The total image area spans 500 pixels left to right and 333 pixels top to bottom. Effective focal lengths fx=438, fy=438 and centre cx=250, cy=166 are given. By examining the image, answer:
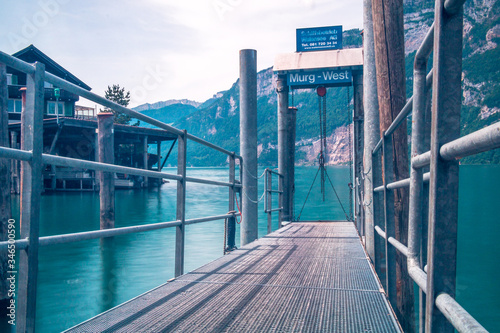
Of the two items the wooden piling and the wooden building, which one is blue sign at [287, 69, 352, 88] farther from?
the wooden building

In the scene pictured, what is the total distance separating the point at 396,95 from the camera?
439cm

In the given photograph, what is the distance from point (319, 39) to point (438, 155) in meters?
11.2

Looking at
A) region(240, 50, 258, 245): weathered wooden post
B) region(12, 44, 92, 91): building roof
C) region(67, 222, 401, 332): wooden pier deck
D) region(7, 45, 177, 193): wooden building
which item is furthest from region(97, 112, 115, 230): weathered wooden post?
region(12, 44, 92, 91): building roof

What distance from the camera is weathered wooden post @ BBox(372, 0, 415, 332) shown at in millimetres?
4348

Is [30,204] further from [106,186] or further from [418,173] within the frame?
[106,186]

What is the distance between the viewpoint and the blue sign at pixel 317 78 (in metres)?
11.2

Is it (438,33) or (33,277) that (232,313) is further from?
(438,33)

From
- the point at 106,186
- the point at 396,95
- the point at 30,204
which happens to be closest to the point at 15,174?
the point at 106,186

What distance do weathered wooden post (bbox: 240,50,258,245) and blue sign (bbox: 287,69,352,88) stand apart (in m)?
4.31

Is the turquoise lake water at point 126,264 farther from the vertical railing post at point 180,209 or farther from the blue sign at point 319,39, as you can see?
the blue sign at point 319,39

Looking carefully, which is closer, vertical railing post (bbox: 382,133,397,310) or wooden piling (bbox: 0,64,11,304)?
vertical railing post (bbox: 382,133,397,310)

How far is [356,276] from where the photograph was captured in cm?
384

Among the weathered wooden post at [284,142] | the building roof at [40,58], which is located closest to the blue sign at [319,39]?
the weathered wooden post at [284,142]

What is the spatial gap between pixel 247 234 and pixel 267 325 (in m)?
4.83
